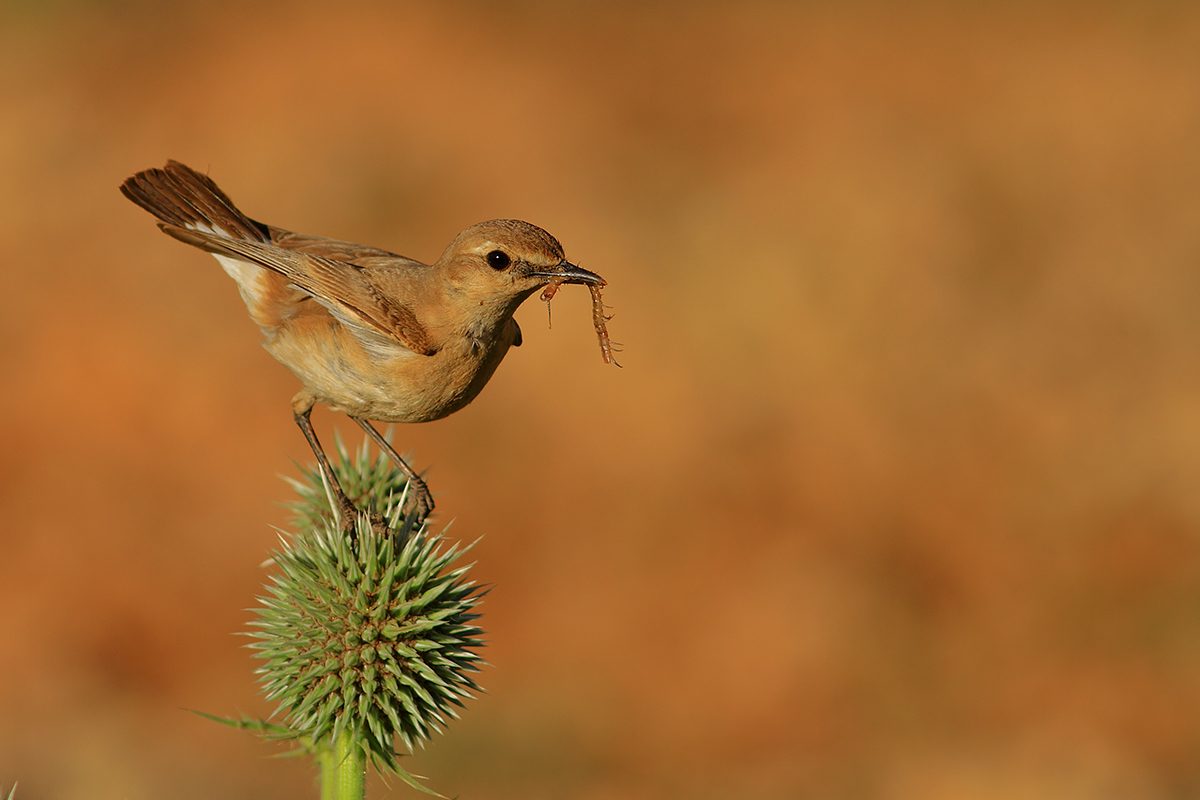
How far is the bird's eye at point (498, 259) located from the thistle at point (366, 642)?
1.13m

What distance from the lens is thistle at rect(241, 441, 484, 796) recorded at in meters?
4.11

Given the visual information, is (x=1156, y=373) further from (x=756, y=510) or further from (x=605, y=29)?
(x=605, y=29)

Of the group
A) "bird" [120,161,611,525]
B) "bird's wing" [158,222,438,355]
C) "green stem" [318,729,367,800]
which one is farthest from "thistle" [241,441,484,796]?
"bird's wing" [158,222,438,355]

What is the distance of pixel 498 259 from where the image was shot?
4.38 m

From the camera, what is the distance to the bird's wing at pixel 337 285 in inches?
176

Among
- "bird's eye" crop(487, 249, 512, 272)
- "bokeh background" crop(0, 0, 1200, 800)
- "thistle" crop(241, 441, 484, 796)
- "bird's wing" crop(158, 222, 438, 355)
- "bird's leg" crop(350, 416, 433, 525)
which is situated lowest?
"thistle" crop(241, 441, 484, 796)

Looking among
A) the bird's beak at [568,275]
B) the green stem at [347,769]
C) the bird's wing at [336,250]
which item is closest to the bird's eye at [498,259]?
the bird's beak at [568,275]

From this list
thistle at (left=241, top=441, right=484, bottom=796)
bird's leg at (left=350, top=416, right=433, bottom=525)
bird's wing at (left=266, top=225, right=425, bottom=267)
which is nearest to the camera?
thistle at (left=241, top=441, right=484, bottom=796)

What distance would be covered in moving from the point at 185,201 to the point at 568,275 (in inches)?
75.1

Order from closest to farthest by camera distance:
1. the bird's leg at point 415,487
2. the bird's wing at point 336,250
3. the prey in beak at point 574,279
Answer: the prey in beak at point 574,279
the bird's leg at point 415,487
the bird's wing at point 336,250

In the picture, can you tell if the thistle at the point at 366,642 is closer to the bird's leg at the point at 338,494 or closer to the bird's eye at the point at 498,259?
the bird's leg at the point at 338,494

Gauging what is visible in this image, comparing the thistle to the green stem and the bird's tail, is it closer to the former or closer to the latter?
the green stem

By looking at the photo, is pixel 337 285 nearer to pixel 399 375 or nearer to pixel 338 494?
pixel 399 375

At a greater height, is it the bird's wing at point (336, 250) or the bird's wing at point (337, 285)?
the bird's wing at point (336, 250)
